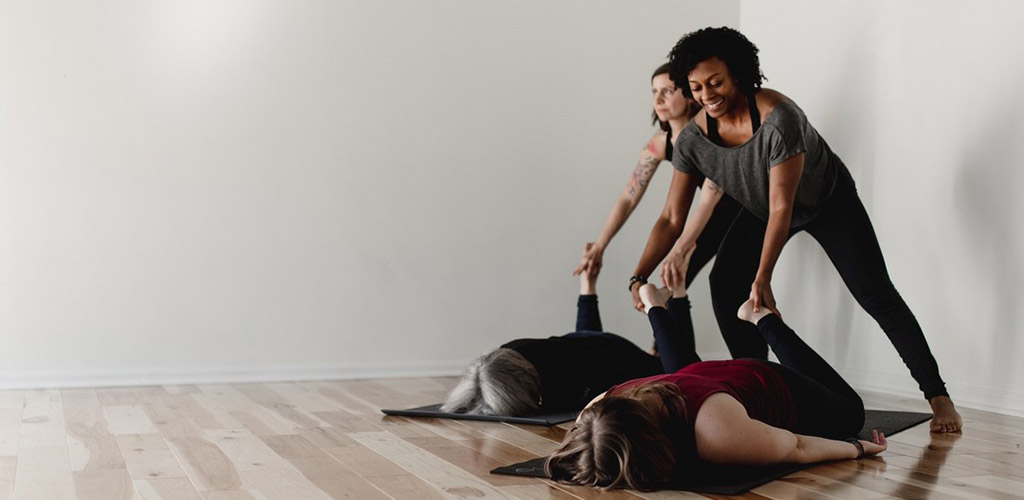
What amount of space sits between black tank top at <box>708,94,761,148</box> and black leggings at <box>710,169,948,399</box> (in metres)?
0.41

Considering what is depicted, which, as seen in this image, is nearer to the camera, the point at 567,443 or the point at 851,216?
the point at 567,443

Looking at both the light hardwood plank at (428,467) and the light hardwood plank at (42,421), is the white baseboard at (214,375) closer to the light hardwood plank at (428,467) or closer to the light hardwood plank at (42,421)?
the light hardwood plank at (42,421)

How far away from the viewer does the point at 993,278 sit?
3596mm

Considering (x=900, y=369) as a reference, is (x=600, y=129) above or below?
above

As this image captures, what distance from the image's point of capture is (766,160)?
3.12 m

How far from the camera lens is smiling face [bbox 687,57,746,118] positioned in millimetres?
3082

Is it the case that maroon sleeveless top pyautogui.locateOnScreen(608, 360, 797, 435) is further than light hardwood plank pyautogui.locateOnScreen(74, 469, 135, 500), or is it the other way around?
maroon sleeveless top pyautogui.locateOnScreen(608, 360, 797, 435)

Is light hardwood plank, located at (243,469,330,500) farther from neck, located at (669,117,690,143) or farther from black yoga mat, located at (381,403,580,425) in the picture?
neck, located at (669,117,690,143)

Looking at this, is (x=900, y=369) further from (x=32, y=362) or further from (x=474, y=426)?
(x=32, y=362)

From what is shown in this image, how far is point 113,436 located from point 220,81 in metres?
1.92

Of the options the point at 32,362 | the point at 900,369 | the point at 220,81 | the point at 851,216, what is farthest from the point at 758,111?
the point at 32,362

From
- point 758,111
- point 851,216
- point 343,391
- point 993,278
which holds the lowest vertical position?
point 343,391

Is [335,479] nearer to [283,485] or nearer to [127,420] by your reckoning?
[283,485]

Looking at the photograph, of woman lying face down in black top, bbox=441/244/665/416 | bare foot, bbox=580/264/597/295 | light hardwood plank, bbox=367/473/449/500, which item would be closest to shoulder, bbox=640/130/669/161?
bare foot, bbox=580/264/597/295
